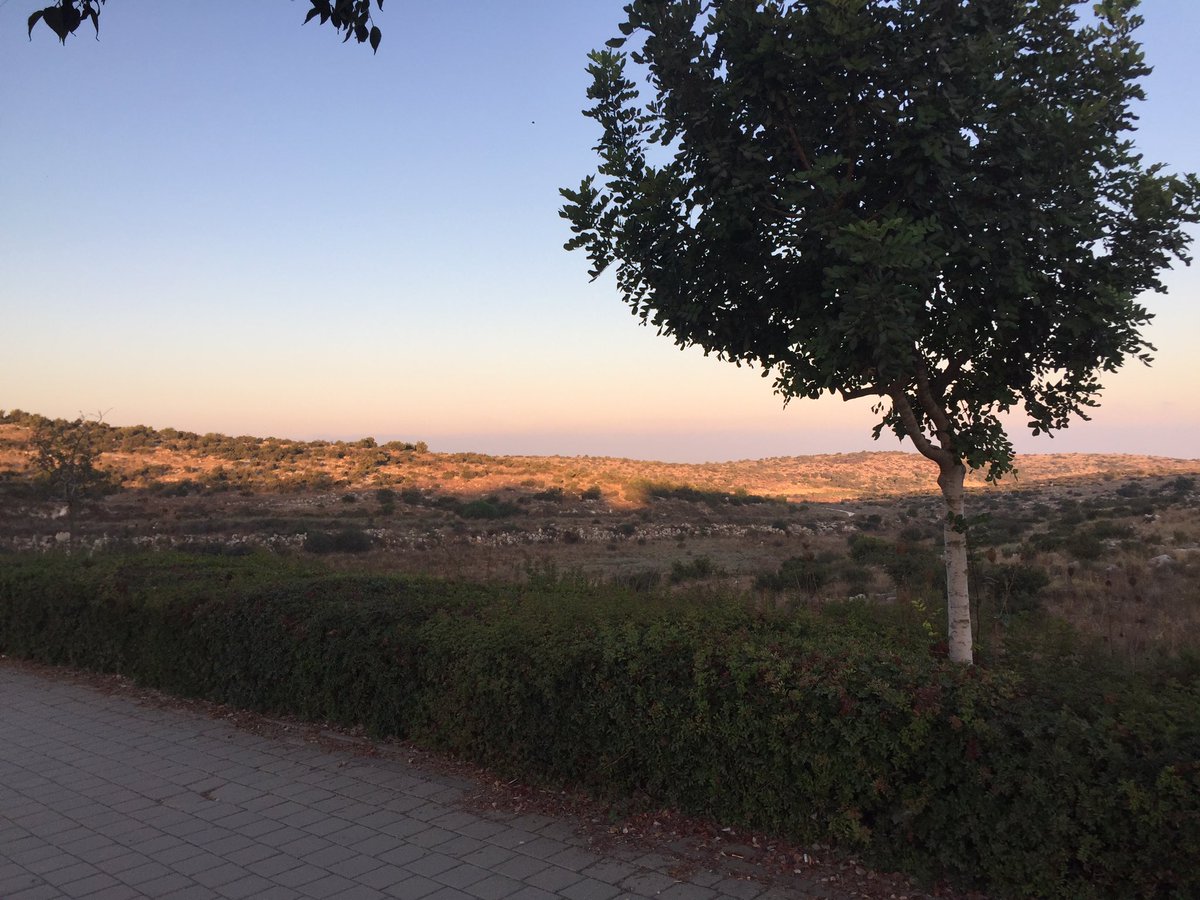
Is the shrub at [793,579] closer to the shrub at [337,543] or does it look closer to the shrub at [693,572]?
the shrub at [693,572]

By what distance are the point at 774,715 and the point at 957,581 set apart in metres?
1.39

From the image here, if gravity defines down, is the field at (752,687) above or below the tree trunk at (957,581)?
below

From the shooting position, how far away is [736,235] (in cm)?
514

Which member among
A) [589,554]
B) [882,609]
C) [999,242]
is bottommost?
[589,554]

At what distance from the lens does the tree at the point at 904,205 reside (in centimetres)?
436

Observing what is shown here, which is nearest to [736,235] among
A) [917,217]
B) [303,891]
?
[917,217]

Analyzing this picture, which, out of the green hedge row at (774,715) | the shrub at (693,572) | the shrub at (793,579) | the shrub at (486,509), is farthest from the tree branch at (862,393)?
the shrub at (486,509)

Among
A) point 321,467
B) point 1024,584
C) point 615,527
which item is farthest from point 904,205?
point 321,467

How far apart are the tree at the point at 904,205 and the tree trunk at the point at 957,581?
0.04 ft

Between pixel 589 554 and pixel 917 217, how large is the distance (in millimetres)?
25704

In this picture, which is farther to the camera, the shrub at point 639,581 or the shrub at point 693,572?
the shrub at point 693,572

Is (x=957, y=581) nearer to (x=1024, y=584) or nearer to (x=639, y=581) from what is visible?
(x=1024, y=584)

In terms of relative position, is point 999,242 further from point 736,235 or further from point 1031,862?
point 1031,862

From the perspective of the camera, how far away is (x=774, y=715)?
4.48m
